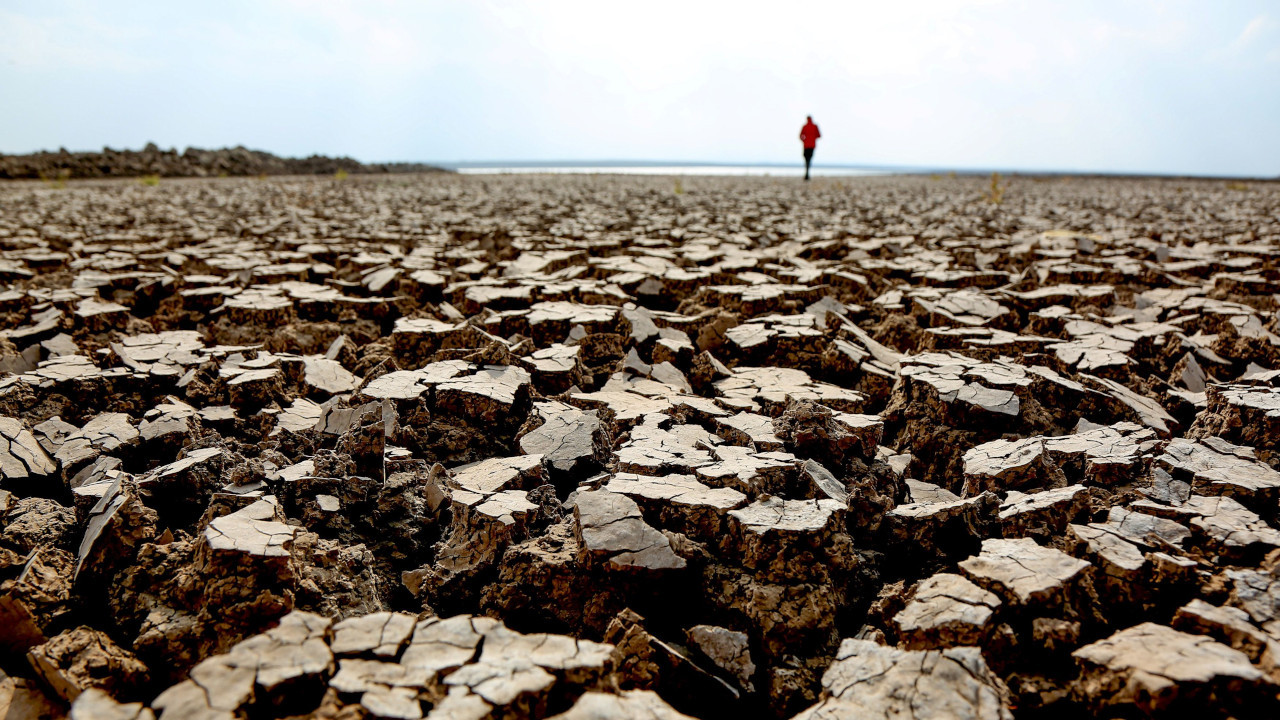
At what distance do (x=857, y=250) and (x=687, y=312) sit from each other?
216 cm

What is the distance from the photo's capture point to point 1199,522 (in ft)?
4.50

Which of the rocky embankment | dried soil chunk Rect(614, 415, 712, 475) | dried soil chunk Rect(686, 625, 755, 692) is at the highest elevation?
the rocky embankment

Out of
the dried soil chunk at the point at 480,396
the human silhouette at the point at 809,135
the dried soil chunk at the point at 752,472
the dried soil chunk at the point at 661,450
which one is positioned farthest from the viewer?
the human silhouette at the point at 809,135

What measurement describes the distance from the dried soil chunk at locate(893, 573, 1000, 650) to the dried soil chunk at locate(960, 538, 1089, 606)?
0.11 feet

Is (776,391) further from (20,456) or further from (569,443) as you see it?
(20,456)

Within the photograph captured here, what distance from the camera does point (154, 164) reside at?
49.3 ft

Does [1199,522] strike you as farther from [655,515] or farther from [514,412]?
[514,412]

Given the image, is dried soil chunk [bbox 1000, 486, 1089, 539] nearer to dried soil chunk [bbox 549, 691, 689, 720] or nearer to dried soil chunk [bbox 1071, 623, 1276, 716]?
dried soil chunk [bbox 1071, 623, 1276, 716]

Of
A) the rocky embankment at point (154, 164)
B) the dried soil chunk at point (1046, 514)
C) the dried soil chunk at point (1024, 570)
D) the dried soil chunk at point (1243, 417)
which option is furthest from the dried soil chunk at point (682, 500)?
the rocky embankment at point (154, 164)

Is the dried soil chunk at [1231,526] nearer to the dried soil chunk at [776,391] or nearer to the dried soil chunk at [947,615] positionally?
the dried soil chunk at [947,615]

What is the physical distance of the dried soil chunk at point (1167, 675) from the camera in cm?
97

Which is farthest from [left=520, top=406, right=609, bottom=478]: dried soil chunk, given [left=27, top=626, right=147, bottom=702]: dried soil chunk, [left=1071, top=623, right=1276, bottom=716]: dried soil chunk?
[left=1071, top=623, right=1276, bottom=716]: dried soil chunk

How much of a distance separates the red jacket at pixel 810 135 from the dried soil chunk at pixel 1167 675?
12.5 meters

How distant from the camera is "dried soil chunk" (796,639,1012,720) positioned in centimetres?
100
